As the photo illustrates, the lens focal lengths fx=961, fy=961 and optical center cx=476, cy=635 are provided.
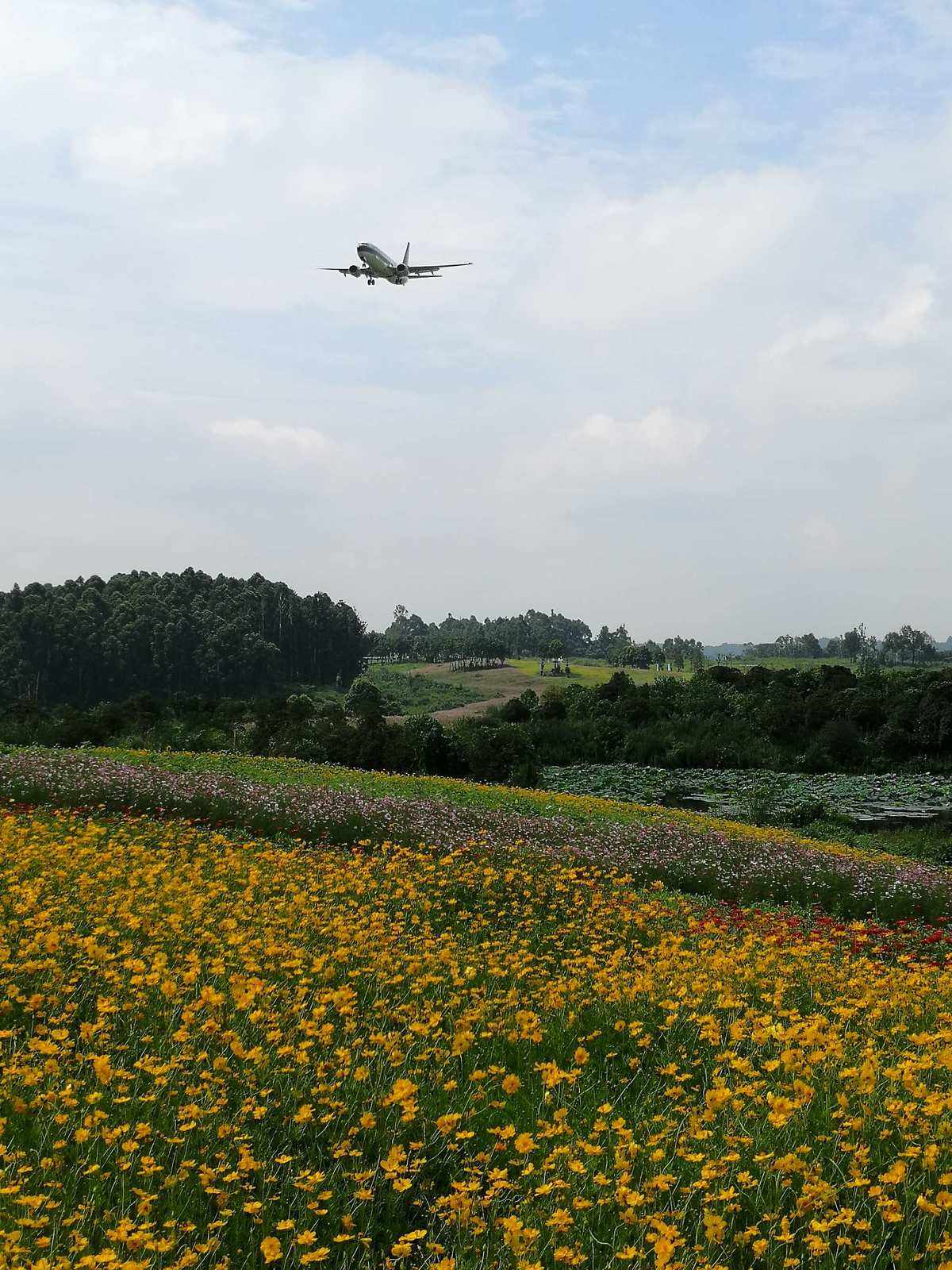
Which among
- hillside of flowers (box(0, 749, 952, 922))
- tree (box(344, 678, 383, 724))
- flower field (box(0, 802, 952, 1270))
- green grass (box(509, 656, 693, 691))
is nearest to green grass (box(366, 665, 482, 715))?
green grass (box(509, 656, 693, 691))

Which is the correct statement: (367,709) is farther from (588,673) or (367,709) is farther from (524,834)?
(588,673)

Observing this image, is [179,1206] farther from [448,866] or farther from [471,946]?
[448,866]

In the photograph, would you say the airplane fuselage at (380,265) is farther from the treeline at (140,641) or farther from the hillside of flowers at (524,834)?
the treeline at (140,641)

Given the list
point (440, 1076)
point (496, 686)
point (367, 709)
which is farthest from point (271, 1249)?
point (496, 686)

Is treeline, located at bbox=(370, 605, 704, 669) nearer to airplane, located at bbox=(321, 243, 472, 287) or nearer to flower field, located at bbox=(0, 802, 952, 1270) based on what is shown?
airplane, located at bbox=(321, 243, 472, 287)

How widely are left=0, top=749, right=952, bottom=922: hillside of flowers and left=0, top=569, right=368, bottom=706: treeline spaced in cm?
5839

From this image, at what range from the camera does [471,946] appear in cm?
771

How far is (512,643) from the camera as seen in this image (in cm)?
14338

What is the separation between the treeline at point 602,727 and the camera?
29.0 meters

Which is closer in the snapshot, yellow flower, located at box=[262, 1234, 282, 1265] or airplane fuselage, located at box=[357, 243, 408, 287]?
yellow flower, located at box=[262, 1234, 282, 1265]

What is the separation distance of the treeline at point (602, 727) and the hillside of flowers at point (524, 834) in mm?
11984

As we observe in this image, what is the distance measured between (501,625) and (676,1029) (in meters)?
146

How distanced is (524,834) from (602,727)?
25043 millimetres

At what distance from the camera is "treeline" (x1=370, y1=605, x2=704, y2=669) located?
115688 mm
